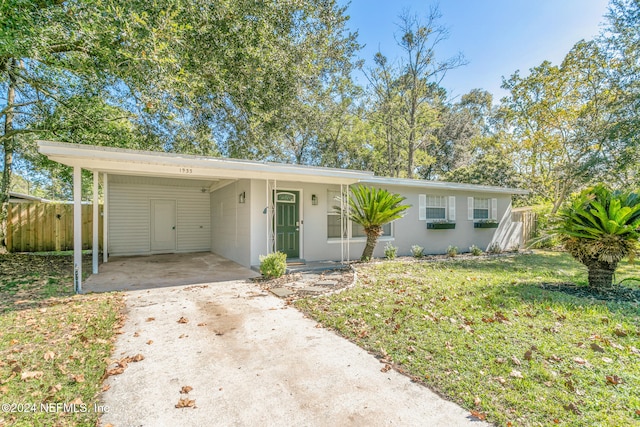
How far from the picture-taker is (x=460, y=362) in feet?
10.1

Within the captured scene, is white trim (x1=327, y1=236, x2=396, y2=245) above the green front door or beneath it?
beneath

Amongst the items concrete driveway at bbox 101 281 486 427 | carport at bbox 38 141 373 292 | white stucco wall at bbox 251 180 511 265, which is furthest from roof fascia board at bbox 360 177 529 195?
concrete driveway at bbox 101 281 486 427

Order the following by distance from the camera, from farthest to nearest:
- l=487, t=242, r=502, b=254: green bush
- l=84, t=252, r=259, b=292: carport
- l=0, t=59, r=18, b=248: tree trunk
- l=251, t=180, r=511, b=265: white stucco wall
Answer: l=487, t=242, r=502, b=254: green bush, l=0, t=59, r=18, b=248: tree trunk, l=251, t=180, r=511, b=265: white stucco wall, l=84, t=252, r=259, b=292: carport

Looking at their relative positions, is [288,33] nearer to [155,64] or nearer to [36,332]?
[155,64]

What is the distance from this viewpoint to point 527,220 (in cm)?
1430

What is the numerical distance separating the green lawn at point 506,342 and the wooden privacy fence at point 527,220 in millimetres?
8451

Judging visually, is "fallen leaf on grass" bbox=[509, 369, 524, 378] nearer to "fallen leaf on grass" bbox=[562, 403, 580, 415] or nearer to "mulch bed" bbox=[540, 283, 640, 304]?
"fallen leaf on grass" bbox=[562, 403, 580, 415]

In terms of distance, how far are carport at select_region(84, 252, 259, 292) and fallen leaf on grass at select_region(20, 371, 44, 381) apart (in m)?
3.41

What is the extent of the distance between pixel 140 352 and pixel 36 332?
4.92ft

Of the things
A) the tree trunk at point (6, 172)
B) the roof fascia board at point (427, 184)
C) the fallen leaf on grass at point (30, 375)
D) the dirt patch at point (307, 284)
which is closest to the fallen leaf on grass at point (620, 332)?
the dirt patch at point (307, 284)

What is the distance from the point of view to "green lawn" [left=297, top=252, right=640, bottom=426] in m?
2.43

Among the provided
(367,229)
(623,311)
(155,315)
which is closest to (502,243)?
(367,229)

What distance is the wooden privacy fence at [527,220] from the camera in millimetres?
13984

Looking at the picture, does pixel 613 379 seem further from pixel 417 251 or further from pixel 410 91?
pixel 410 91
